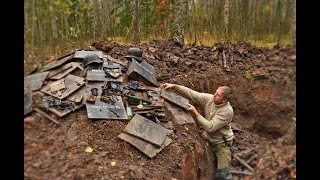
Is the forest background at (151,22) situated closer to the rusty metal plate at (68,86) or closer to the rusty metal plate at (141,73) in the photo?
the rusty metal plate at (68,86)

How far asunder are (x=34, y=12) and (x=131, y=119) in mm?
2343

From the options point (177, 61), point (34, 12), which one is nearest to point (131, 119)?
point (34, 12)

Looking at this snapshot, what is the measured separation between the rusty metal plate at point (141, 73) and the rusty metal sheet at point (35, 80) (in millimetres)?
1750

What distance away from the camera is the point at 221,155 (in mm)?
6969

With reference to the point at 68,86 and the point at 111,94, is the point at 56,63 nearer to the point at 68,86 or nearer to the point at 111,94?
the point at 68,86

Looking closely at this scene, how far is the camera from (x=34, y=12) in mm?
5316

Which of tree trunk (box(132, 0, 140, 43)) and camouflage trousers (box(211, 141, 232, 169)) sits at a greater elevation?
tree trunk (box(132, 0, 140, 43))

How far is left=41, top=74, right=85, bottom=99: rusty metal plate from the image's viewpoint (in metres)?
6.25

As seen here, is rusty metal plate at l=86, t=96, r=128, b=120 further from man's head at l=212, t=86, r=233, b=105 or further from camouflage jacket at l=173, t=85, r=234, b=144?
man's head at l=212, t=86, r=233, b=105

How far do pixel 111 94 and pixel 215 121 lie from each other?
6.47ft

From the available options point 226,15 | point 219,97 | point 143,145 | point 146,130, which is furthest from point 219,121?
point 226,15

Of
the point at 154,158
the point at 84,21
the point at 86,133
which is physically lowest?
the point at 154,158

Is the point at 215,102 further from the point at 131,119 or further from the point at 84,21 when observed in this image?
the point at 84,21

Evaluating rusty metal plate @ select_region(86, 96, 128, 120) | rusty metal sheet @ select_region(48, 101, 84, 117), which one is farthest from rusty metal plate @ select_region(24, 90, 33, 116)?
rusty metal plate @ select_region(86, 96, 128, 120)
